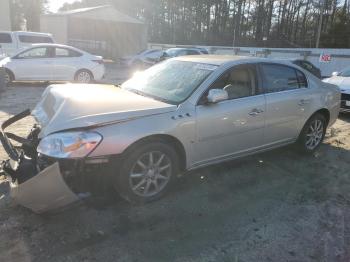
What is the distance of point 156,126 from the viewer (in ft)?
13.2

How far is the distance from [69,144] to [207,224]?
1.57 meters

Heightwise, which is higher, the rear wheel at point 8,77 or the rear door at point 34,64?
the rear door at point 34,64

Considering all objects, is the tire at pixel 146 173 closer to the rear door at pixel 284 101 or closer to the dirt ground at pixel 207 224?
the dirt ground at pixel 207 224

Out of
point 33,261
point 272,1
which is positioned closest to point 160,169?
point 33,261

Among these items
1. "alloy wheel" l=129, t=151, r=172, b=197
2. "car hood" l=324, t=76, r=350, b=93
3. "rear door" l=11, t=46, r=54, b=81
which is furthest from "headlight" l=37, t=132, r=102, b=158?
"rear door" l=11, t=46, r=54, b=81

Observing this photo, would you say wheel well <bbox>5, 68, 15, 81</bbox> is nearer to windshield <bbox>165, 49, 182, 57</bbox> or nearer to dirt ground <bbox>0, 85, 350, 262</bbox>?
dirt ground <bbox>0, 85, 350, 262</bbox>

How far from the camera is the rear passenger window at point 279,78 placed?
5270 mm

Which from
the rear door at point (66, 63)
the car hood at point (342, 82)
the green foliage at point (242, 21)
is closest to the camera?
the car hood at point (342, 82)

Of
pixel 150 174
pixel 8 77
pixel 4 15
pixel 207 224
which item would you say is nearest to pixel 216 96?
pixel 150 174

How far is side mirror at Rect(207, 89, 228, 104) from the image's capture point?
4.39 meters

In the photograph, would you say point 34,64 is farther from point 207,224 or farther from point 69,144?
point 207,224

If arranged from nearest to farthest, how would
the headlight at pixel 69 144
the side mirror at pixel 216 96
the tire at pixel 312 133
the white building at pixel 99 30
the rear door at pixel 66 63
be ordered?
the headlight at pixel 69 144 < the side mirror at pixel 216 96 < the tire at pixel 312 133 < the rear door at pixel 66 63 < the white building at pixel 99 30

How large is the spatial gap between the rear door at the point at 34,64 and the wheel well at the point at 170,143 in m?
9.70

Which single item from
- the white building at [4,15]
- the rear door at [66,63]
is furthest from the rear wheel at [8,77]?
the white building at [4,15]
